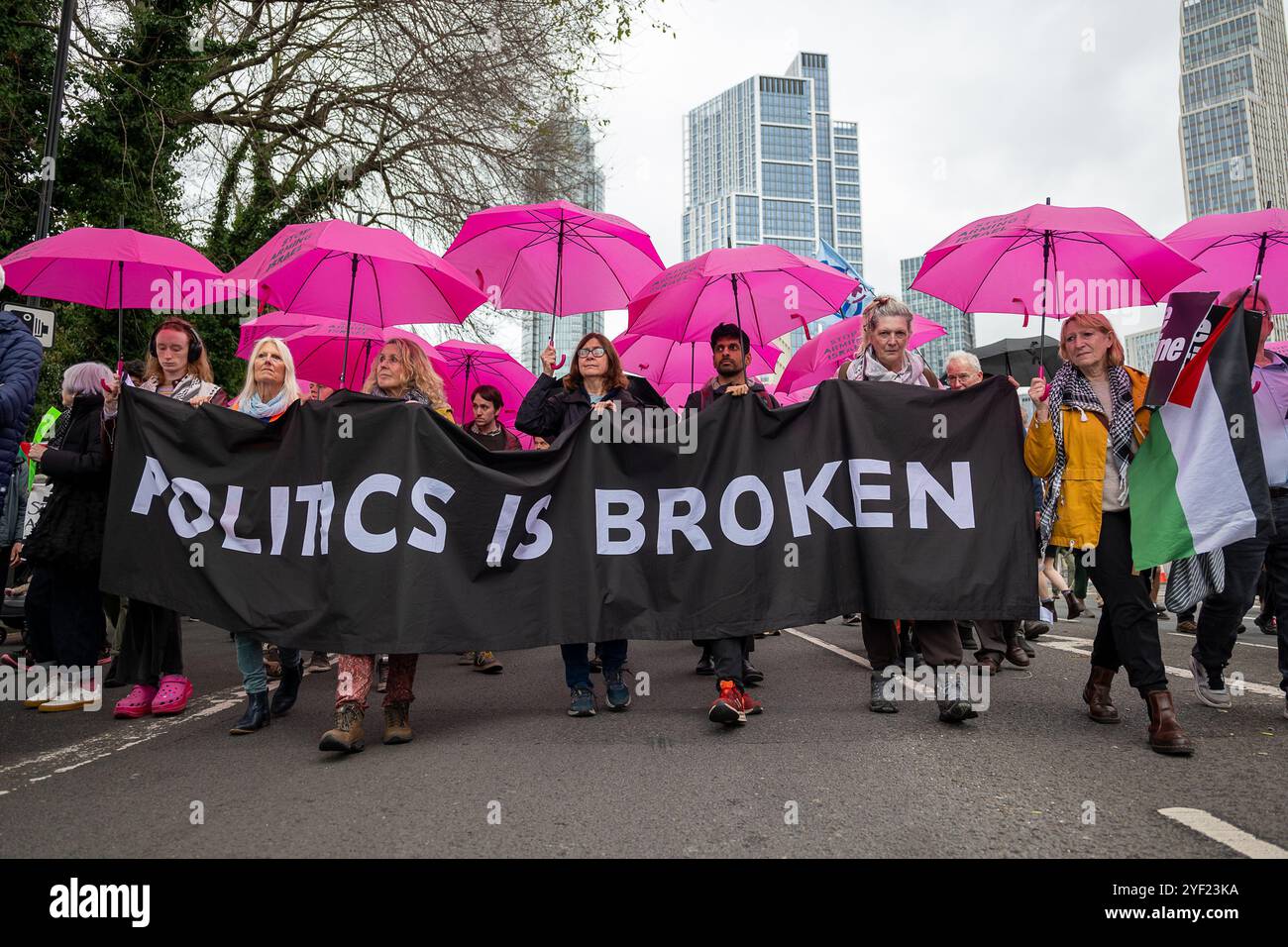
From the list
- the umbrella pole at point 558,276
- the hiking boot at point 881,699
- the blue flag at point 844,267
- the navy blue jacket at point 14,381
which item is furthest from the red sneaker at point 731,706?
the blue flag at point 844,267

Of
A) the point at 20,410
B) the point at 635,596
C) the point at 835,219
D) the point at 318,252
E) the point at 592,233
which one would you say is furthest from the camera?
the point at 835,219

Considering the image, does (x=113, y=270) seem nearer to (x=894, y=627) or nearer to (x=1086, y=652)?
(x=894, y=627)

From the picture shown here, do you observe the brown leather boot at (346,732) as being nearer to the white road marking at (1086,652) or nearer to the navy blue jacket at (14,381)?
the navy blue jacket at (14,381)

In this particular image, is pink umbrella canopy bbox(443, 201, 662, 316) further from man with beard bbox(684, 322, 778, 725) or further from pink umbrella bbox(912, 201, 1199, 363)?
pink umbrella bbox(912, 201, 1199, 363)

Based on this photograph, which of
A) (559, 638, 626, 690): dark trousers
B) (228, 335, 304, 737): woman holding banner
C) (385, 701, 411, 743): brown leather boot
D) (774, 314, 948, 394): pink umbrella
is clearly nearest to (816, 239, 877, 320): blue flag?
(774, 314, 948, 394): pink umbrella

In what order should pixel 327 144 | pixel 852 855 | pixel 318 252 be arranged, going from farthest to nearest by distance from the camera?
1. pixel 327 144
2. pixel 318 252
3. pixel 852 855

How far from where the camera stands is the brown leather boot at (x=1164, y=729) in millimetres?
3924

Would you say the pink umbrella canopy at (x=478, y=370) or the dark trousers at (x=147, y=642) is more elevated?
the pink umbrella canopy at (x=478, y=370)

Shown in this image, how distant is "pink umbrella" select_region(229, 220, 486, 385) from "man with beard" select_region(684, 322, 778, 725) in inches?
74.7

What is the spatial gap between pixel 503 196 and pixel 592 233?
10.4 metres

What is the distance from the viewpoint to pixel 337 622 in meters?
4.60

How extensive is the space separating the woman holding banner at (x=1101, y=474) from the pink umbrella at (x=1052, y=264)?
761 mm
